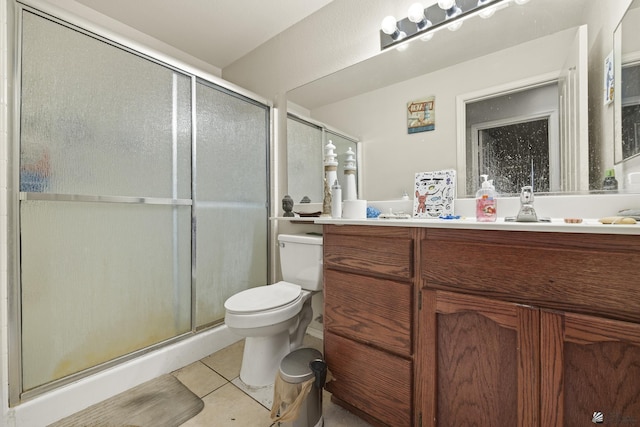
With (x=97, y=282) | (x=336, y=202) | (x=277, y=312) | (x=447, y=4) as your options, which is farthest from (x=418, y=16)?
(x=97, y=282)

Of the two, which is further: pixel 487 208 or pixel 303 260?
pixel 303 260

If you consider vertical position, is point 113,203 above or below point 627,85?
below

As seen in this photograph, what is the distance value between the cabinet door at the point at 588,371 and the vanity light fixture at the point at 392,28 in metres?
1.55

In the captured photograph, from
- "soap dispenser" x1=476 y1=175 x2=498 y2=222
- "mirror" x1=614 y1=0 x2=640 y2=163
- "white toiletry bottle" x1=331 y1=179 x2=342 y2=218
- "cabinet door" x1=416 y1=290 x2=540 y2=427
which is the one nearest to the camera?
"cabinet door" x1=416 y1=290 x2=540 y2=427

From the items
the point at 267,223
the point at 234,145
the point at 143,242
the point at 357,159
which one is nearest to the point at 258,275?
the point at 267,223

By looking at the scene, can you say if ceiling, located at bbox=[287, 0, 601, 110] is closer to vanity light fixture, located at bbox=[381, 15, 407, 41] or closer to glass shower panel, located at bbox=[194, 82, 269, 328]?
vanity light fixture, located at bbox=[381, 15, 407, 41]

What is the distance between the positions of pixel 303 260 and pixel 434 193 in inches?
33.5

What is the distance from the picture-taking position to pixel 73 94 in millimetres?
1289

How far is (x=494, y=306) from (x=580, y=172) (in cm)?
75

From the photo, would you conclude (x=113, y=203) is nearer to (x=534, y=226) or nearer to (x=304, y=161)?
(x=304, y=161)

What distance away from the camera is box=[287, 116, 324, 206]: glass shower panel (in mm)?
1971

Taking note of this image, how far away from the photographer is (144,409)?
1301 mm

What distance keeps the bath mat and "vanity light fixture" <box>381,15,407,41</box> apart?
88.9 inches

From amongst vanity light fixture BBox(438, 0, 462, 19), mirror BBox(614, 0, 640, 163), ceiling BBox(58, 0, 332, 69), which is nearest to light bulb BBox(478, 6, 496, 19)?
vanity light fixture BBox(438, 0, 462, 19)
